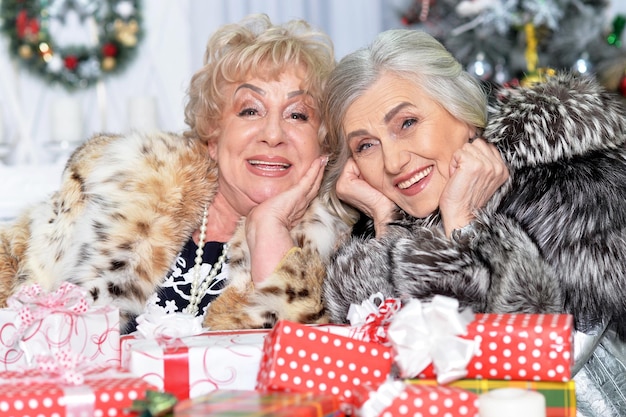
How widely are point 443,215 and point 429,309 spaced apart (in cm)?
57

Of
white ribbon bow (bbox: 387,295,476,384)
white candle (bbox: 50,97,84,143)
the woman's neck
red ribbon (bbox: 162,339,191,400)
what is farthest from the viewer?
white candle (bbox: 50,97,84,143)

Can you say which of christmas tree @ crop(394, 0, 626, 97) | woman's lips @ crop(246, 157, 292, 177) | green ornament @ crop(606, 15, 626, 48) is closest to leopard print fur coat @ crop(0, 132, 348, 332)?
woman's lips @ crop(246, 157, 292, 177)

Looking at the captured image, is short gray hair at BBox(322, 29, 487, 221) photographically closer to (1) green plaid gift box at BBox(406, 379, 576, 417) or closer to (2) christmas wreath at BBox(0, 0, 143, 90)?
(1) green plaid gift box at BBox(406, 379, 576, 417)

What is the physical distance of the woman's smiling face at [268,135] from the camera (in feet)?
6.79

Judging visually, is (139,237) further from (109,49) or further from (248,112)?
(109,49)

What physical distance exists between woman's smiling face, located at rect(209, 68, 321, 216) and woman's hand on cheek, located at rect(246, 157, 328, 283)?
5 cm

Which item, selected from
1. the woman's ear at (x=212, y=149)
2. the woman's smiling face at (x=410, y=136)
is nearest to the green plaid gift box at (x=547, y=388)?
the woman's smiling face at (x=410, y=136)

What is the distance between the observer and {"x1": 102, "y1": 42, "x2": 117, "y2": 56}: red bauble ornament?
4410 mm

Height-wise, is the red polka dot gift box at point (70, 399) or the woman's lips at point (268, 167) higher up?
the woman's lips at point (268, 167)

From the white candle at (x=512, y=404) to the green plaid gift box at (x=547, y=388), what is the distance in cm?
10

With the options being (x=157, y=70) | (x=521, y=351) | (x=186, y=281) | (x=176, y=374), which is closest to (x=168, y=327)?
(x=176, y=374)

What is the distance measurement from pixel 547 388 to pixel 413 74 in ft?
2.92

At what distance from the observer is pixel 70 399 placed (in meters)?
1.10

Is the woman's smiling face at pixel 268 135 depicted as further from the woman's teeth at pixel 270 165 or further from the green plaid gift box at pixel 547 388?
the green plaid gift box at pixel 547 388
